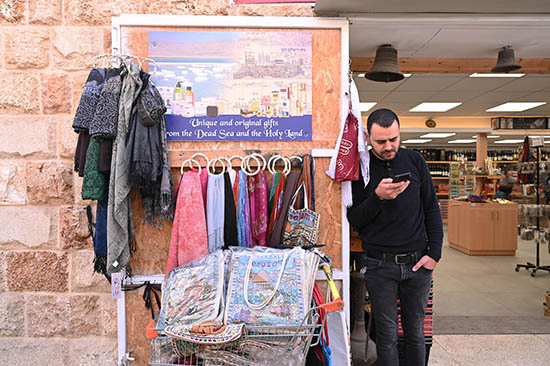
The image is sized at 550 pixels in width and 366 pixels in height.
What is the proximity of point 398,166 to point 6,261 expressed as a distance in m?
2.52

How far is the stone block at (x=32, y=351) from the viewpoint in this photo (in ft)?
8.08

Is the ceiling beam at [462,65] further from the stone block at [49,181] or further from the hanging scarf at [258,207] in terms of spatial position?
the stone block at [49,181]

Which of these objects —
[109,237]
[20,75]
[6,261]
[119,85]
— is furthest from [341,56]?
[6,261]

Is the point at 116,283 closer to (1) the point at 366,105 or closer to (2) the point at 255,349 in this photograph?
(2) the point at 255,349

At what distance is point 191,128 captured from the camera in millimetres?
2375

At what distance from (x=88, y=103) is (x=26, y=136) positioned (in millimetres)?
659

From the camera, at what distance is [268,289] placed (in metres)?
1.71

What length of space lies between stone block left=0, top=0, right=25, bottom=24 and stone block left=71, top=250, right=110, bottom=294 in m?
1.53

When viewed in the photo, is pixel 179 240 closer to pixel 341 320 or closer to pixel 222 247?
pixel 222 247

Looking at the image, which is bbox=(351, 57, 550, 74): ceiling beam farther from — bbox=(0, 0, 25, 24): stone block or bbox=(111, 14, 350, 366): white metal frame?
bbox=(0, 0, 25, 24): stone block

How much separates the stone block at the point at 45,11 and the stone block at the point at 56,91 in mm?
346

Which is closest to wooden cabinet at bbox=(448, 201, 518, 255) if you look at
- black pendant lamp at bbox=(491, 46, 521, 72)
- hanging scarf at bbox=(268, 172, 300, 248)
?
black pendant lamp at bbox=(491, 46, 521, 72)

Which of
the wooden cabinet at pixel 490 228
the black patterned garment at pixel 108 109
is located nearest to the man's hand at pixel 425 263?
the black patterned garment at pixel 108 109

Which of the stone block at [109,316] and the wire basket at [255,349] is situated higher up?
the wire basket at [255,349]
